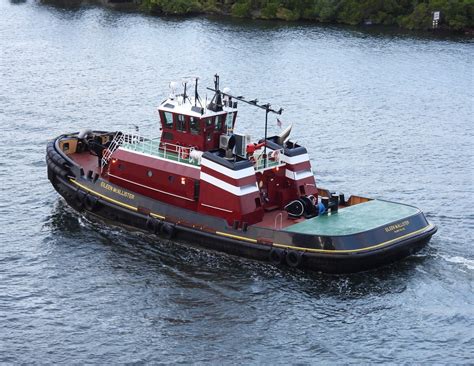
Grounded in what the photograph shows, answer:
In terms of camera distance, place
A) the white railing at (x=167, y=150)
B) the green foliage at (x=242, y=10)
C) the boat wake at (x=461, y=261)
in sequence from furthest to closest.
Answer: the green foliage at (x=242, y=10) → the white railing at (x=167, y=150) → the boat wake at (x=461, y=261)

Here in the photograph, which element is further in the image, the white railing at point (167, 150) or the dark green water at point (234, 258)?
the white railing at point (167, 150)

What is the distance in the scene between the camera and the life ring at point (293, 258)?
3334 centimetres

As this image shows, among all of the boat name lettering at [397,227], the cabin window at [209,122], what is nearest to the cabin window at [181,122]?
the cabin window at [209,122]

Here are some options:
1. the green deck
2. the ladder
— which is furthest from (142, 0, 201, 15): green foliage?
the green deck

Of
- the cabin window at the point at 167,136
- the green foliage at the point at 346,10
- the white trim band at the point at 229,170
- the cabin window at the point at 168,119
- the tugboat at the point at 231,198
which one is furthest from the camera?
the green foliage at the point at 346,10

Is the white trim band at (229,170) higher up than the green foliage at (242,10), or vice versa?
the green foliage at (242,10)

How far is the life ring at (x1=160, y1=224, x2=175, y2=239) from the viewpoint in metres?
35.9

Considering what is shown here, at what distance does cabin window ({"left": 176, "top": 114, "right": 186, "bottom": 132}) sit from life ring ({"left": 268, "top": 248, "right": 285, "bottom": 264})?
22.5ft

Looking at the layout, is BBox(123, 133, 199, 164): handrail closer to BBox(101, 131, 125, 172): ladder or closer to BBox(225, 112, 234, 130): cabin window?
BBox(101, 131, 125, 172): ladder

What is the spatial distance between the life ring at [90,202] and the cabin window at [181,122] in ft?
15.1

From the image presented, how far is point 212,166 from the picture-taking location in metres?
35.3

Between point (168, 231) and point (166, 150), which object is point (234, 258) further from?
point (166, 150)

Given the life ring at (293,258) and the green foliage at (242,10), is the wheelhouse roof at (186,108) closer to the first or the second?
the life ring at (293,258)

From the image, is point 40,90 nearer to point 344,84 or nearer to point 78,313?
point 344,84
